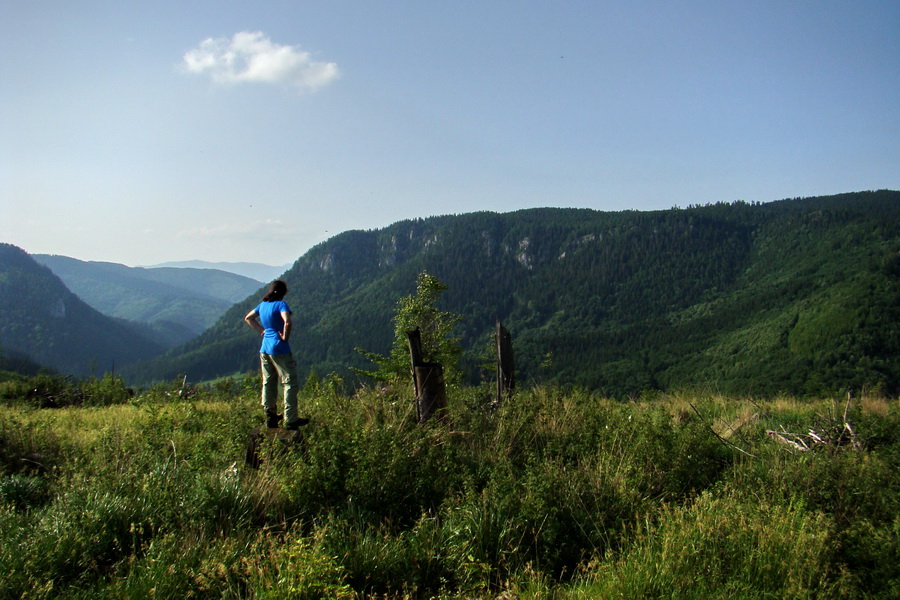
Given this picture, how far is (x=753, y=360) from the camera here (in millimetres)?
102312

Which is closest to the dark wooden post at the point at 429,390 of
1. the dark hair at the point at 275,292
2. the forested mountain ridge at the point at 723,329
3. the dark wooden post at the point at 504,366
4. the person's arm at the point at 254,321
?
the dark wooden post at the point at 504,366

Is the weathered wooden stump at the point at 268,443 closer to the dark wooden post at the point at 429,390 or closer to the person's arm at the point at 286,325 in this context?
the person's arm at the point at 286,325

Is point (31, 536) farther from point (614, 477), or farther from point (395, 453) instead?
point (614, 477)

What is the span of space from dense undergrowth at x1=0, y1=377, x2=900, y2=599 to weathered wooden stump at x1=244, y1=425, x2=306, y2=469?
51 mm

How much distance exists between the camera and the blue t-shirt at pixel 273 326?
6.15 metres

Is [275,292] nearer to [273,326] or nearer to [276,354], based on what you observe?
[273,326]

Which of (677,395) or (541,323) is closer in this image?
(677,395)

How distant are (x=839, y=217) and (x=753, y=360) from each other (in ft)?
414

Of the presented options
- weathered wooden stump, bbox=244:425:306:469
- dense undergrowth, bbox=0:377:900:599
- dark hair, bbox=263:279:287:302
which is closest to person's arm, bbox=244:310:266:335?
dark hair, bbox=263:279:287:302

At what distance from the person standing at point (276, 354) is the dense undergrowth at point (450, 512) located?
34 cm

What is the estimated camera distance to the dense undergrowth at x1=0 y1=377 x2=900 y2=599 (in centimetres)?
330

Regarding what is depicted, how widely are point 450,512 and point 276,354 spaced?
3035 millimetres

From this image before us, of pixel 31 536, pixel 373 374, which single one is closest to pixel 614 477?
pixel 31 536

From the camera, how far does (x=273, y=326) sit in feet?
20.7
